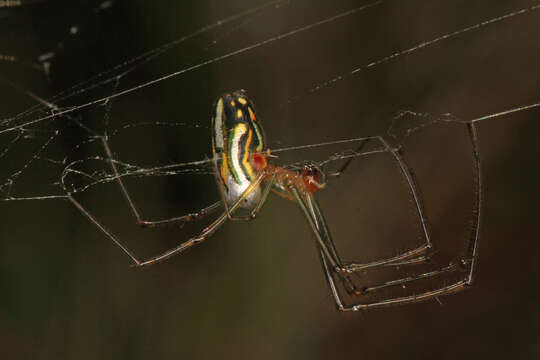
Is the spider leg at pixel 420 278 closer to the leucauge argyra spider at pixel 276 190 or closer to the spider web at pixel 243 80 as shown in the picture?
the leucauge argyra spider at pixel 276 190

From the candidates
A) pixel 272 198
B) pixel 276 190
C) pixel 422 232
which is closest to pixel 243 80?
pixel 272 198

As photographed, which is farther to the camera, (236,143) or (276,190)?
(276,190)

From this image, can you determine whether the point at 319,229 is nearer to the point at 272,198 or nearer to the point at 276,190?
the point at 276,190

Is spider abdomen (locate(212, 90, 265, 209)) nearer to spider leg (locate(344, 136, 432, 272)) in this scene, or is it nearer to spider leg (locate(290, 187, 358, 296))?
spider leg (locate(290, 187, 358, 296))

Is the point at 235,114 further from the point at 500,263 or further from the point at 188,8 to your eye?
the point at 500,263

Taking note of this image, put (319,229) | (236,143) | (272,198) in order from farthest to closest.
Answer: (272,198)
(319,229)
(236,143)

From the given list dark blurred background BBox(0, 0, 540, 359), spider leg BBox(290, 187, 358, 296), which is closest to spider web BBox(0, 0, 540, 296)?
dark blurred background BBox(0, 0, 540, 359)

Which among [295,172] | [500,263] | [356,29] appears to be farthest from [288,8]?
[500,263]

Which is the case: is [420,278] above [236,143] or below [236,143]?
below

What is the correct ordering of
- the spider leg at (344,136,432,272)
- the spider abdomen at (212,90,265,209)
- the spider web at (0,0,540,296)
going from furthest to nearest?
the spider web at (0,0,540,296), the spider leg at (344,136,432,272), the spider abdomen at (212,90,265,209)
